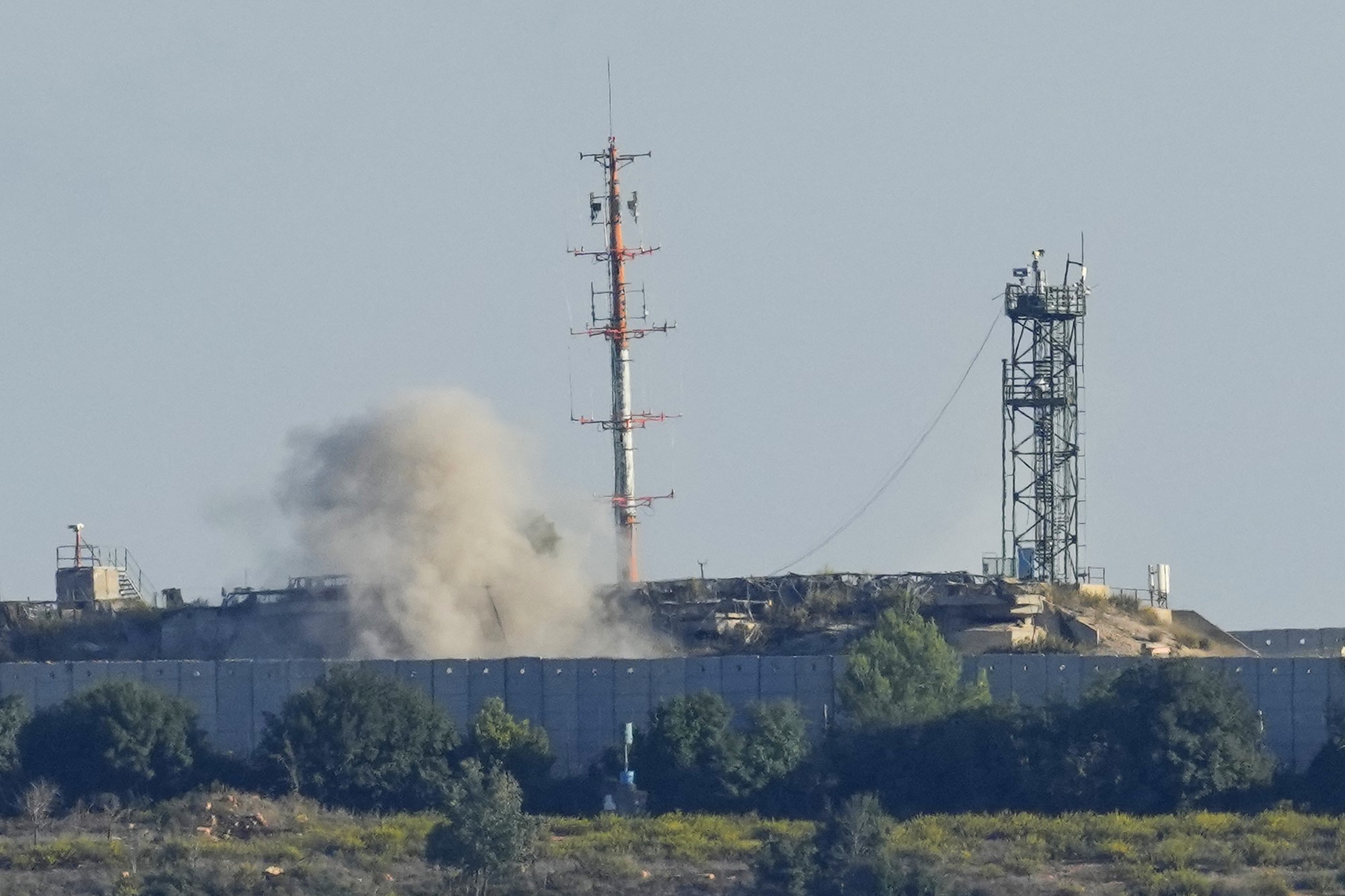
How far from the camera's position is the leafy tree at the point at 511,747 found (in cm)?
6794

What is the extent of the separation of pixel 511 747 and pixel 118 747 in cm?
839

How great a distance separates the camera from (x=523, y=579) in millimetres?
81125

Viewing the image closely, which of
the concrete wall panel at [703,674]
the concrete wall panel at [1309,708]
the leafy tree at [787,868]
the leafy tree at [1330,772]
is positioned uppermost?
the concrete wall panel at [703,674]

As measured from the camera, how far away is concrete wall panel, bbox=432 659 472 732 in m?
71.1

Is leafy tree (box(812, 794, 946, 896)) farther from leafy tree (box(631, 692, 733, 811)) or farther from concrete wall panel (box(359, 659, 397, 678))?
concrete wall panel (box(359, 659, 397, 678))

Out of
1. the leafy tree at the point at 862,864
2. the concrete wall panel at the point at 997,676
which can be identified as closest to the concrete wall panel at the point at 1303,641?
the concrete wall panel at the point at 997,676

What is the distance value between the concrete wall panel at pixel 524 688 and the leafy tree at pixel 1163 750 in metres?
12.1

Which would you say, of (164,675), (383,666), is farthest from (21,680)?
(383,666)

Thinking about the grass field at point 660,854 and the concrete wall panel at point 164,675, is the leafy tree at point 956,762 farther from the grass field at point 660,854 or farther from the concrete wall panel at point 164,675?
the concrete wall panel at point 164,675

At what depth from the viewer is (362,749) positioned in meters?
67.9

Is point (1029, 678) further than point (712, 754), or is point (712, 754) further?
point (1029, 678)

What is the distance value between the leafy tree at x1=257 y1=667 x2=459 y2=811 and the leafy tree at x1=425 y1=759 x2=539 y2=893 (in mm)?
5857

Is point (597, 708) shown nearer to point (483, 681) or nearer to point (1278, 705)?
point (483, 681)

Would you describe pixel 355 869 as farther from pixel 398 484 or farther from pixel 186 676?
pixel 398 484
